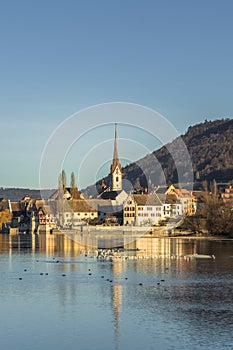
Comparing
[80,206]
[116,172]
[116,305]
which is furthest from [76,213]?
[116,305]

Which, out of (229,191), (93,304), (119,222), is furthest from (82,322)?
(229,191)

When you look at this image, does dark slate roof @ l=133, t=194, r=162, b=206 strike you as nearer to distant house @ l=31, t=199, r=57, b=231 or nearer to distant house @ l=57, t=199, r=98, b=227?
distant house @ l=57, t=199, r=98, b=227

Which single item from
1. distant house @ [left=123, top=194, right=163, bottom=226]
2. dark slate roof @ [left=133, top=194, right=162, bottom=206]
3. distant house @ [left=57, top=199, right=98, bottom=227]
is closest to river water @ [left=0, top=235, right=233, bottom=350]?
distant house @ [left=123, top=194, right=163, bottom=226]

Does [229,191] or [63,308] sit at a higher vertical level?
[229,191]

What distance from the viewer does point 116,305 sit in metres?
33.6

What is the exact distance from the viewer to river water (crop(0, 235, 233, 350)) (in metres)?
26.0

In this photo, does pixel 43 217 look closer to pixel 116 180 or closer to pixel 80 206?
pixel 80 206

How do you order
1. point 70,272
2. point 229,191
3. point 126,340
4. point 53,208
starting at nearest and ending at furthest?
point 126,340
point 70,272
point 53,208
point 229,191

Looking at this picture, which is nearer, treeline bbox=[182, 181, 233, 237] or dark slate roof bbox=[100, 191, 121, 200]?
treeline bbox=[182, 181, 233, 237]

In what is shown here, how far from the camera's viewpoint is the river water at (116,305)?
26.0 meters

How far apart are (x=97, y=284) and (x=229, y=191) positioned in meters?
141

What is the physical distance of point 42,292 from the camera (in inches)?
1496

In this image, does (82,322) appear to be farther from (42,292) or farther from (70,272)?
(70,272)

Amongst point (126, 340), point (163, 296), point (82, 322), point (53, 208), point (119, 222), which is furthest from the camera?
point (53, 208)
